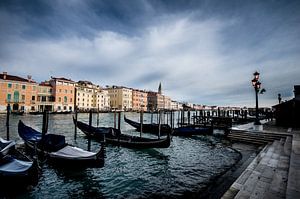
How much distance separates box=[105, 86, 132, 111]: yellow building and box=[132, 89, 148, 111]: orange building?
3179 mm

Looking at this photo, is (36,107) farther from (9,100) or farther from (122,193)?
(122,193)

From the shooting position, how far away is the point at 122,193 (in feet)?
16.3

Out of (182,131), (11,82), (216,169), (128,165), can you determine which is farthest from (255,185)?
(11,82)

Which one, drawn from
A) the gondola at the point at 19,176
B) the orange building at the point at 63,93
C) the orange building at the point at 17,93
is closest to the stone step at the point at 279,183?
the gondola at the point at 19,176

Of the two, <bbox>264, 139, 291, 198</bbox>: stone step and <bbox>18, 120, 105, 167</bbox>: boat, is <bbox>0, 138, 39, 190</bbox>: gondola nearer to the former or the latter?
<bbox>18, 120, 105, 167</bbox>: boat

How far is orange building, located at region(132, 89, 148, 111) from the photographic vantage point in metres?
74.6

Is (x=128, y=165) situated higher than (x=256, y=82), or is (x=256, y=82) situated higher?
(x=256, y=82)

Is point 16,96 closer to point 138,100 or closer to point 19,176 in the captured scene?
point 19,176

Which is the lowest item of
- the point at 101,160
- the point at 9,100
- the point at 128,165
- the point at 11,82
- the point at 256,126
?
the point at 128,165

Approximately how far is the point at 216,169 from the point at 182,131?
29.6 feet

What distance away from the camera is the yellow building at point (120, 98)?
222 feet

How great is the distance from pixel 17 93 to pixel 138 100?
47.4 m

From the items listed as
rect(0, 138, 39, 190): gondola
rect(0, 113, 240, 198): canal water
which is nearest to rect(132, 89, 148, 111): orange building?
rect(0, 113, 240, 198): canal water

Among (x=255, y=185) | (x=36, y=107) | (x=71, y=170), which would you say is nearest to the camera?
(x=255, y=185)
